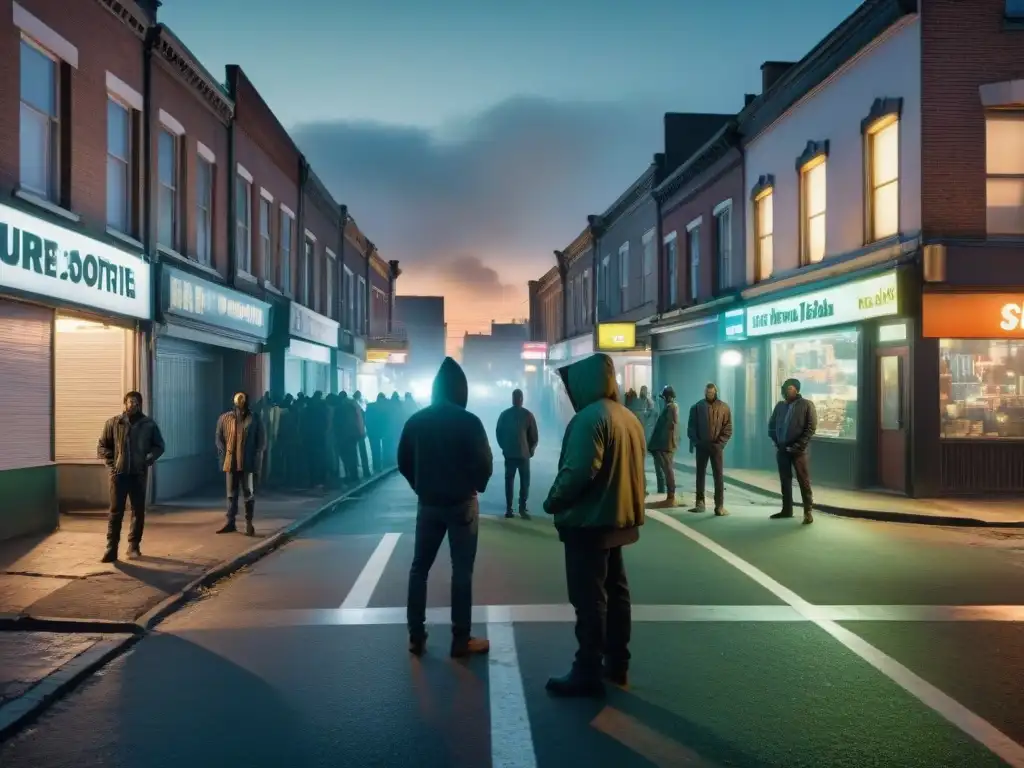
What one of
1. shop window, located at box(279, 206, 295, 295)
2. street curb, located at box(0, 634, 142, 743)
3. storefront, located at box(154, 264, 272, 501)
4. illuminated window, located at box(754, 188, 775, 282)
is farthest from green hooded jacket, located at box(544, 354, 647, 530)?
shop window, located at box(279, 206, 295, 295)

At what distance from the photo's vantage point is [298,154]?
2603 cm

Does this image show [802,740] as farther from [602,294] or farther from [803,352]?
[602,294]

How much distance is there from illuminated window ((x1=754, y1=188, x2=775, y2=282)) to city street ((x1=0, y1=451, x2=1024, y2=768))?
12.8 meters

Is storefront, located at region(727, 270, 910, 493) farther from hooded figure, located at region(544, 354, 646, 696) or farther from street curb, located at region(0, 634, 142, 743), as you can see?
street curb, located at region(0, 634, 142, 743)

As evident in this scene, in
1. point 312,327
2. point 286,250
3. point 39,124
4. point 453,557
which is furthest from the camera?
point 312,327

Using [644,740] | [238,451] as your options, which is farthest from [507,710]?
[238,451]

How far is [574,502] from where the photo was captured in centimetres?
550

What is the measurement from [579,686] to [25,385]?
8975 millimetres

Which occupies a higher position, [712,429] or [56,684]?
[712,429]

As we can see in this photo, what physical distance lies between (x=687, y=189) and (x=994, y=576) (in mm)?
19921

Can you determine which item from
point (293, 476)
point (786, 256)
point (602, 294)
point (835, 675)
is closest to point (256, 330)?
point (293, 476)

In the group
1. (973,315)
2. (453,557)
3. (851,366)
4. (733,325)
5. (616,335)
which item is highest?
(616,335)

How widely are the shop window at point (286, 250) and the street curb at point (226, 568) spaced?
10503 millimetres

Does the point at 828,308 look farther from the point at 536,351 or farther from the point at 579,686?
the point at 536,351
